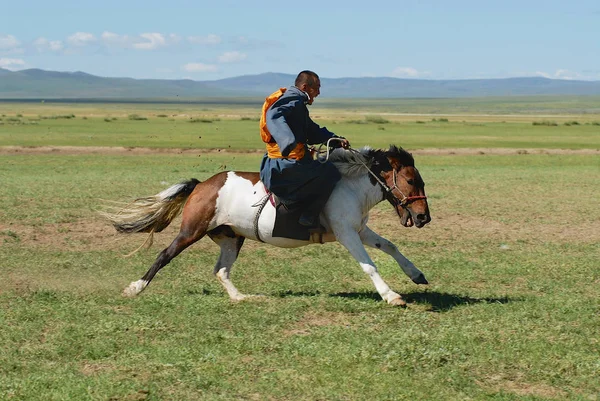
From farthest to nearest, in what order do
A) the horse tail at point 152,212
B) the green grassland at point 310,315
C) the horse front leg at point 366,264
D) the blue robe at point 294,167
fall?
the horse tail at point 152,212 → the horse front leg at point 366,264 → the blue robe at point 294,167 → the green grassland at point 310,315

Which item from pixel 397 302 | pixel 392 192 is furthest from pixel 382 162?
pixel 397 302

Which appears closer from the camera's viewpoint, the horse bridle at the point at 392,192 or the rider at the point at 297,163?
the rider at the point at 297,163

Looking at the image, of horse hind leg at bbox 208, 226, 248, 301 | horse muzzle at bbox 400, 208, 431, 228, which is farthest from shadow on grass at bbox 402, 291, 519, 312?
horse hind leg at bbox 208, 226, 248, 301

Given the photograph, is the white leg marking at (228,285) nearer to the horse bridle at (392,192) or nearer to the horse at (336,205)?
the horse at (336,205)

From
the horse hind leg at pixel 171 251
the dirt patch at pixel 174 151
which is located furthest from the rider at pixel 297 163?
the dirt patch at pixel 174 151

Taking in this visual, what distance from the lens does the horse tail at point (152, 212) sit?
977cm

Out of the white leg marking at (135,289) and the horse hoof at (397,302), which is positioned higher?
the horse hoof at (397,302)

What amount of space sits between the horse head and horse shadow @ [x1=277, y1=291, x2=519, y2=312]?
2.61 ft

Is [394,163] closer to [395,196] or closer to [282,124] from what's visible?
[395,196]

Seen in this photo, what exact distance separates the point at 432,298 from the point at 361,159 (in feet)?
5.47

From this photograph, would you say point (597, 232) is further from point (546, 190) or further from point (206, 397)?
point (206, 397)

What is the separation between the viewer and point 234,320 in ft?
27.2

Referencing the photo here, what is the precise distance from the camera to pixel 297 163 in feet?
29.0

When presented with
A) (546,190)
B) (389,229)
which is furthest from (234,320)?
(546,190)
